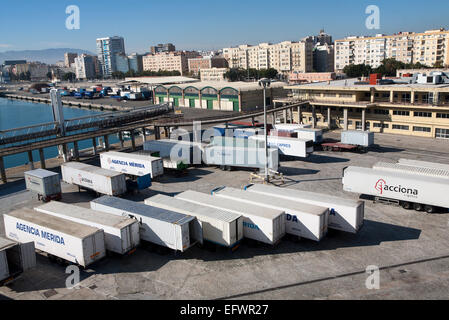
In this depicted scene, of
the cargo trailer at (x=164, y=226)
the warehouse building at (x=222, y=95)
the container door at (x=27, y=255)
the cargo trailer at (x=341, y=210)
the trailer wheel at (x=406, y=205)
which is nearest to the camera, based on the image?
the container door at (x=27, y=255)

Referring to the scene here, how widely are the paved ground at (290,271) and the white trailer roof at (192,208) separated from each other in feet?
8.35

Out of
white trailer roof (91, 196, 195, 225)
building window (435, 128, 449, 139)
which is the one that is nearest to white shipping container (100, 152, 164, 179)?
white trailer roof (91, 196, 195, 225)

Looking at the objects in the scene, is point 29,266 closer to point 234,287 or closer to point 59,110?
point 234,287

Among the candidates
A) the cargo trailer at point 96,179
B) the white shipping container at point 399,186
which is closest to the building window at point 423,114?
the white shipping container at point 399,186

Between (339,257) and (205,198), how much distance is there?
1019 centimetres

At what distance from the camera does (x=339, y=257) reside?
905 inches

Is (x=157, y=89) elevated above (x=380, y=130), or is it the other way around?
(x=157, y=89)

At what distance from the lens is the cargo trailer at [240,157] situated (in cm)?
4035

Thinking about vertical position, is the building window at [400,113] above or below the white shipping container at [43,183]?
above

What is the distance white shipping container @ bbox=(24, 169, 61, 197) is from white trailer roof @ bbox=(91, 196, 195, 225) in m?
10.1

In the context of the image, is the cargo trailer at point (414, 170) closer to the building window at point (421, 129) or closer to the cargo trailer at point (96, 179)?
the cargo trailer at point (96, 179)

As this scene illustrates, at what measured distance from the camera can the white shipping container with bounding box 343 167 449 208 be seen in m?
28.6
